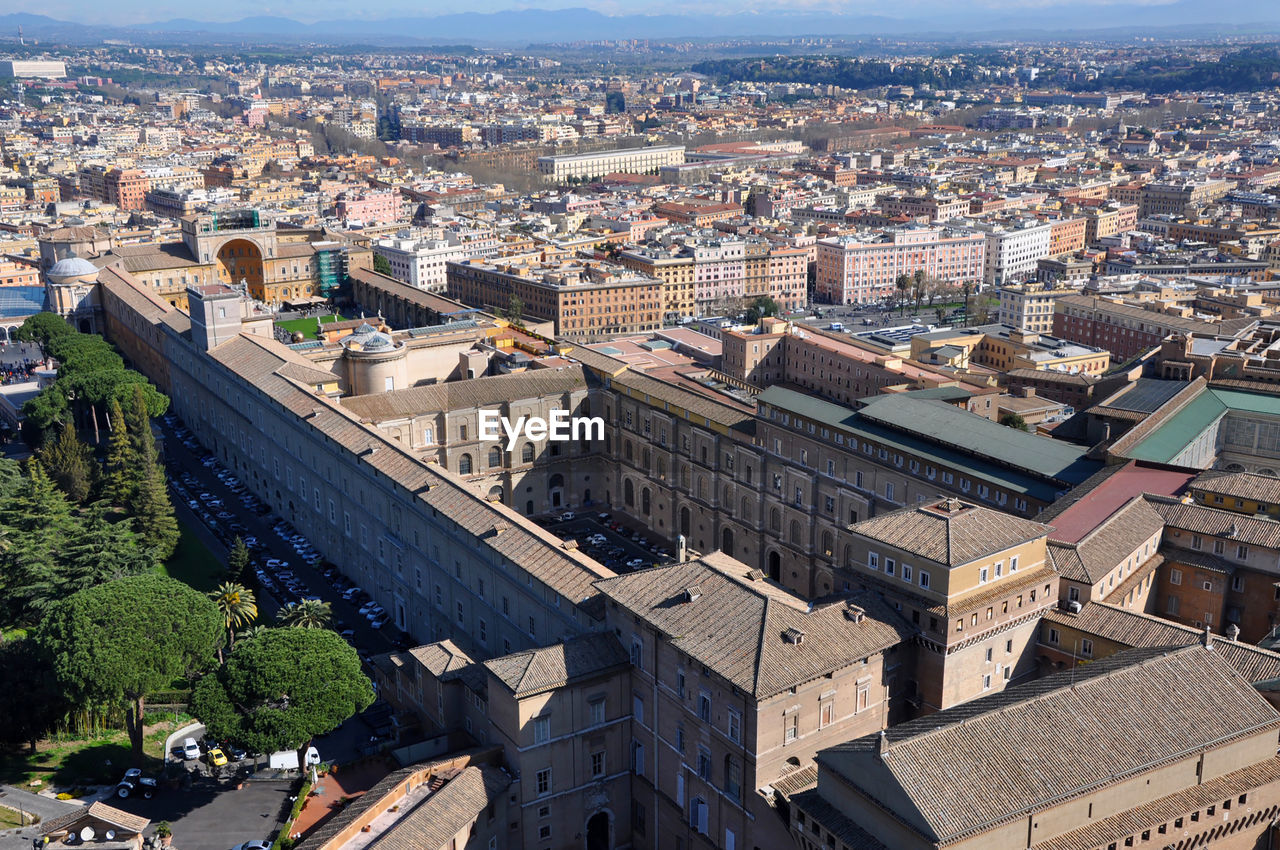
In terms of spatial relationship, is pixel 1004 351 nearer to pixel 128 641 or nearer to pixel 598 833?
pixel 598 833

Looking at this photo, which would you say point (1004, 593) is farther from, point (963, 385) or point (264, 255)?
point (264, 255)

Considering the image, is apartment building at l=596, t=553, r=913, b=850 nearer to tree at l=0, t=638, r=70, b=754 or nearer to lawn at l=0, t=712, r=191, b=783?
lawn at l=0, t=712, r=191, b=783

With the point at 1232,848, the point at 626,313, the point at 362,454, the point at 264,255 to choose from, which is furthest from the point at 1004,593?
the point at 264,255

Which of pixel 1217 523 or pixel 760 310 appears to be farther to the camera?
pixel 760 310

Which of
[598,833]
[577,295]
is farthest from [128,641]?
[577,295]

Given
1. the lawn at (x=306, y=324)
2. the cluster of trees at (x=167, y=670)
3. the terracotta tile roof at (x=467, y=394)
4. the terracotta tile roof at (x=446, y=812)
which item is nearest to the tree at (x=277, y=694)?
the cluster of trees at (x=167, y=670)

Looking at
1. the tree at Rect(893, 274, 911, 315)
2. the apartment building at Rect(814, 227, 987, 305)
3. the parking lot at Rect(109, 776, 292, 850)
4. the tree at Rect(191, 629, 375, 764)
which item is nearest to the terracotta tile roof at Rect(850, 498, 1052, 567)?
the tree at Rect(191, 629, 375, 764)
